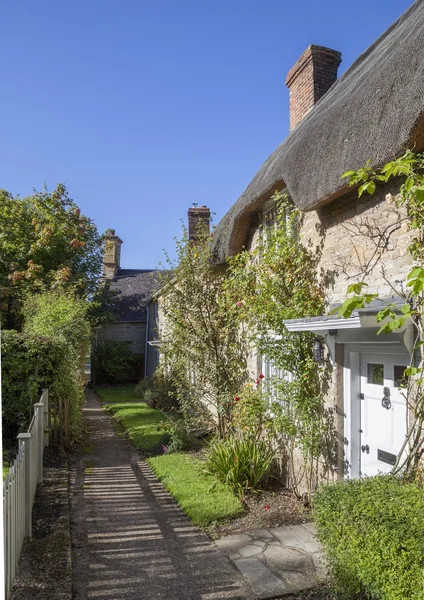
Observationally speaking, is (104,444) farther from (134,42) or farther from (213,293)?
(134,42)

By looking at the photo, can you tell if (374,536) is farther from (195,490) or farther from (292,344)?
(195,490)

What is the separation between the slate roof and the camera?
26750mm

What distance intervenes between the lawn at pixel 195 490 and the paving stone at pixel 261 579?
118cm

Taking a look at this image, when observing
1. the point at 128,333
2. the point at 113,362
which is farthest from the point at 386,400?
the point at 128,333

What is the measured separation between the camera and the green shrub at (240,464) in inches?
281

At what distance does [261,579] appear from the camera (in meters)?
4.61

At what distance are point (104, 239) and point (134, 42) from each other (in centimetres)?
2148

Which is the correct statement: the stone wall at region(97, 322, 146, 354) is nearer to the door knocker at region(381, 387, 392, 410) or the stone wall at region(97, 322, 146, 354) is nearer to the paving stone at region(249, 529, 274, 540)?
the paving stone at region(249, 529, 274, 540)

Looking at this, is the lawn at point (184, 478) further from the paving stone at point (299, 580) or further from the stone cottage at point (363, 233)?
the stone cottage at point (363, 233)

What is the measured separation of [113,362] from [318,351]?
63.3 ft

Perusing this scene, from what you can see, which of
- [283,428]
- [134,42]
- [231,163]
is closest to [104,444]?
[283,428]

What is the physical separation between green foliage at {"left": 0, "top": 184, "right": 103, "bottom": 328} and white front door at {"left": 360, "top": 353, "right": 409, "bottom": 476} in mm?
15537

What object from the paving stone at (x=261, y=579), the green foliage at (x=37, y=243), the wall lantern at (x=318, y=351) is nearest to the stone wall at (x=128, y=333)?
the green foliage at (x=37, y=243)

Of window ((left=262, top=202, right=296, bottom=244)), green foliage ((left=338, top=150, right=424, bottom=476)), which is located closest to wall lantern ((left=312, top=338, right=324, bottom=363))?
green foliage ((left=338, top=150, right=424, bottom=476))
